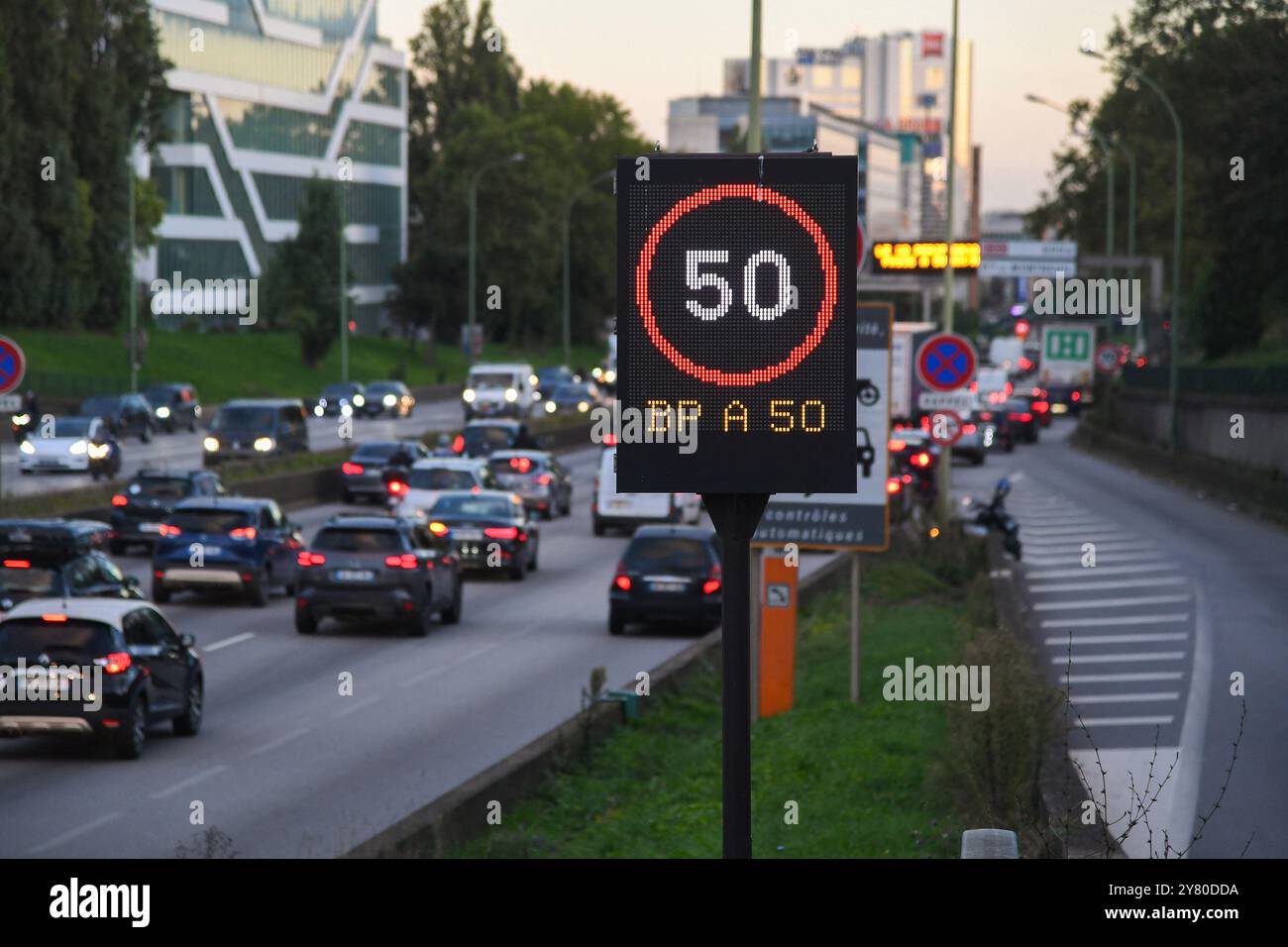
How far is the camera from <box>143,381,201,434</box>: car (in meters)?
74.9

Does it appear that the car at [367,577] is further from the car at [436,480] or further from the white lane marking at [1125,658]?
the car at [436,480]

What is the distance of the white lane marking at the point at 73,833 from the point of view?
14.4 m

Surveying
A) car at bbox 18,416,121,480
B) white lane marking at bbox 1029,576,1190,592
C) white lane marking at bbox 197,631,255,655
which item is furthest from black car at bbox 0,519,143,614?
car at bbox 18,416,121,480

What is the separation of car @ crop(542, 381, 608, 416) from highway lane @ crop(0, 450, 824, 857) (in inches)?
2006

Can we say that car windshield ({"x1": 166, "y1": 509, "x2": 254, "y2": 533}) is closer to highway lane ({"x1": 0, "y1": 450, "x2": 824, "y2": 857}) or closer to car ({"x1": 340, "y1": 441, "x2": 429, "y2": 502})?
highway lane ({"x1": 0, "y1": 450, "x2": 824, "y2": 857})

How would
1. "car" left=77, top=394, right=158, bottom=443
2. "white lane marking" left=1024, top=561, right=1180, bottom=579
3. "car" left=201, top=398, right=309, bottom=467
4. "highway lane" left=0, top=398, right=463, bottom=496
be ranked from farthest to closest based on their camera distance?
1. "car" left=77, top=394, right=158, bottom=443
2. "car" left=201, top=398, right=309, bottom=467
3. "highway lane" left=0, top=398, right=463, bottom=496
4. "white lane marking" left=1024, top=561, right=1180, bottom=579

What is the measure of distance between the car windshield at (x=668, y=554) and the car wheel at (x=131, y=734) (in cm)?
1068

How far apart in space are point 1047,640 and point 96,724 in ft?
39.2

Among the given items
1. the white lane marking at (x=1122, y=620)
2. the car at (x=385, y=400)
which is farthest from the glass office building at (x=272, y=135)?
the white lane marking at (x=1122, y=620)

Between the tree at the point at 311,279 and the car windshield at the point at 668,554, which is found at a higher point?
the tree at the point at 311,279

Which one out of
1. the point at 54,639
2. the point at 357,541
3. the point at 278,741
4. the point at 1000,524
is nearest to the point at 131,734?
the point at 54,639

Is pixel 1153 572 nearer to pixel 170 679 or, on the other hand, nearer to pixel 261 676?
pixel 261 676

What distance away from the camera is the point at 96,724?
1825cm
